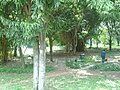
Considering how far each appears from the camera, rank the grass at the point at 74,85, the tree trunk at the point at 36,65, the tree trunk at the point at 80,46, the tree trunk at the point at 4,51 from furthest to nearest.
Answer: the tree trunk at the point at 80,46 < the tree trunk at the point at 4,51 < the grass at the point at 74,85 < the tree trunk at the point at 36,65

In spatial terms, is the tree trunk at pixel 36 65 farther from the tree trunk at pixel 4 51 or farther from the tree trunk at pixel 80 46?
the tree trunk at pixel 80 46

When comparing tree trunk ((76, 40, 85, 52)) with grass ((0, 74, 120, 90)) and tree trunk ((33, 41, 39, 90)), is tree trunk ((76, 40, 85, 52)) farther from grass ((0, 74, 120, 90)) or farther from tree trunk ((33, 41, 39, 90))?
tree trunk ((33, 41, 39, 90))

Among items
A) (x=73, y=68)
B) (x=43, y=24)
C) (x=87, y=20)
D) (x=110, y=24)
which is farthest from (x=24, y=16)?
(x=110, y=24)

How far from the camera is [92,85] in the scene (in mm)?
10742

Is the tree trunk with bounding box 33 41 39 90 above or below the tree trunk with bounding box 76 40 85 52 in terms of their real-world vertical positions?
below

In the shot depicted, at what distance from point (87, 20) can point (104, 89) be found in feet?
53.3

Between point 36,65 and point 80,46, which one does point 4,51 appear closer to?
point 36,65

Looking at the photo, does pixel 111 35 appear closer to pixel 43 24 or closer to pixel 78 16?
pixel 78 16

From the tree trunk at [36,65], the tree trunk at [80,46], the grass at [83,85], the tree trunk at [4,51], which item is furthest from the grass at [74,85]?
the tree trunk at [80,46]

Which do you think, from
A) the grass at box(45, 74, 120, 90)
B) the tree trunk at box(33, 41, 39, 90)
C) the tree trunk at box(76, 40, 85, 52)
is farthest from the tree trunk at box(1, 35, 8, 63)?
the tree trunk at box(76, 40, 85, 52)

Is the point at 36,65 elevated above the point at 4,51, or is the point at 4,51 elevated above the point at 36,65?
the point at 4,51

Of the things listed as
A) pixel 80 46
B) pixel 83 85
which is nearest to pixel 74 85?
pixel 83 85

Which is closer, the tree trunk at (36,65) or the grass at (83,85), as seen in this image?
the tree trunk at (36,65)

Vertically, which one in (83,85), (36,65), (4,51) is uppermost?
(4,51)
